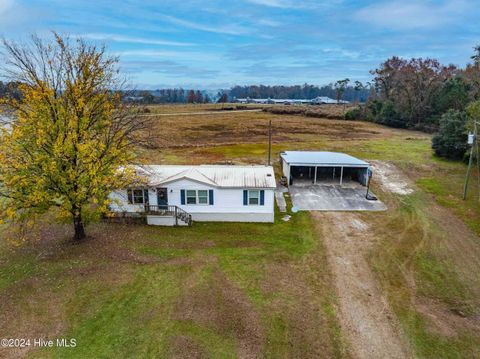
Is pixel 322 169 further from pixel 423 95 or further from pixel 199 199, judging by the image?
pixel 423 95

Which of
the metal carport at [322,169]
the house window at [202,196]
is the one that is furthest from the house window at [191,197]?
the metal carport at [322,169]

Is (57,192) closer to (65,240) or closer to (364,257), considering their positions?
(65,240)

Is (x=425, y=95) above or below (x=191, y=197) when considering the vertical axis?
above

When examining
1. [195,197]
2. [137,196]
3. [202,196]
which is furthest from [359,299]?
[137,196]

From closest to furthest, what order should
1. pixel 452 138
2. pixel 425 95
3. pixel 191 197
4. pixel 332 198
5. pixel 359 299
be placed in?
pixel 359 299, pixel 191 197, pixel 332 198, pixel 452 138, pixel 425 95

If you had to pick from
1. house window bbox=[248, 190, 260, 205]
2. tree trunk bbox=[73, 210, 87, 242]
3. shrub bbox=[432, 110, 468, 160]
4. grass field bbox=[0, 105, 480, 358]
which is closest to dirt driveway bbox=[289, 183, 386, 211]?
grass field bbox=[0, 105, 480, 358]

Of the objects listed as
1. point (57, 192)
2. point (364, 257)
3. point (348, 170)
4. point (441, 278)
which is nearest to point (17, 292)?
point (57, 192)
